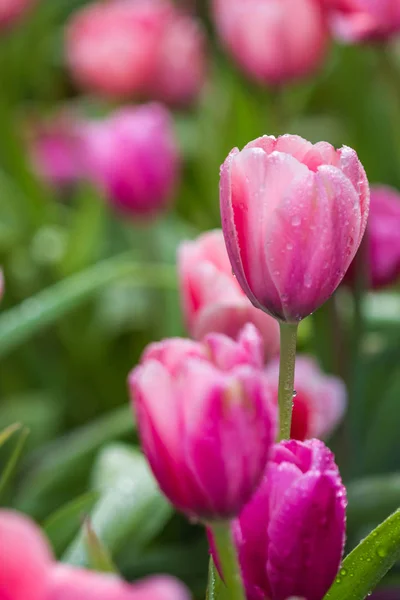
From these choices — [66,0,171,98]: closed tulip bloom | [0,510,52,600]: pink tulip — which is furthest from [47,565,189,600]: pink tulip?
[66,0,171,98]: closed tulip bloom

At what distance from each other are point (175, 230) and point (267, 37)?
10.0 inches

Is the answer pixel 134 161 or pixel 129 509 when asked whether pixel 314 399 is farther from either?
pixel 134 161

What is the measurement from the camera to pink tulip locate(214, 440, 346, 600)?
0.34 metres

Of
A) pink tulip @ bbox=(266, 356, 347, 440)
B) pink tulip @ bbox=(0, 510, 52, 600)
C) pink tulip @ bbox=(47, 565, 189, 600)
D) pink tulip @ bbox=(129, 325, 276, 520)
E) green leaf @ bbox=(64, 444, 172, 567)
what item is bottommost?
green leaf @ bbox=(64, 444, 172, 567)

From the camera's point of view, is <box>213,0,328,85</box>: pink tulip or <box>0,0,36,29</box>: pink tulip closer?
<box>213,0,328,85</box>: pink tulip

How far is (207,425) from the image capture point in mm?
308

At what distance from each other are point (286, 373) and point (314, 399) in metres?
0.24

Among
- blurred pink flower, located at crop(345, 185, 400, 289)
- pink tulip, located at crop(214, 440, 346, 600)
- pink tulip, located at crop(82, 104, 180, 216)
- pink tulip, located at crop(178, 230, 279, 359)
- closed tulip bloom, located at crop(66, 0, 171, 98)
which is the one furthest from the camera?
closed tulip bloom, located at crop(66, 0, 171, 98)

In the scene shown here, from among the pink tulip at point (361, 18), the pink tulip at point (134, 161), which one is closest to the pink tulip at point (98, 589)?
the pink tulip at point (361, 18)

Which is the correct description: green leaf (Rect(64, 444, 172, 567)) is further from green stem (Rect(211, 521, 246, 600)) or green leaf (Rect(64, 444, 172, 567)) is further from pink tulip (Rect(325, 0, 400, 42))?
pink tulip (Rect(325, 0, 400, 42))

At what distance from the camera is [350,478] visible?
726 mm

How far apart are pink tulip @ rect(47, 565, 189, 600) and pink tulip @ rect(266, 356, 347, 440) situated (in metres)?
0.31

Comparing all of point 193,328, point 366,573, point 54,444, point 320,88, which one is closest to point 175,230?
point 54,444

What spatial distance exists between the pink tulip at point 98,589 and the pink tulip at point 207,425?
0.07 m
